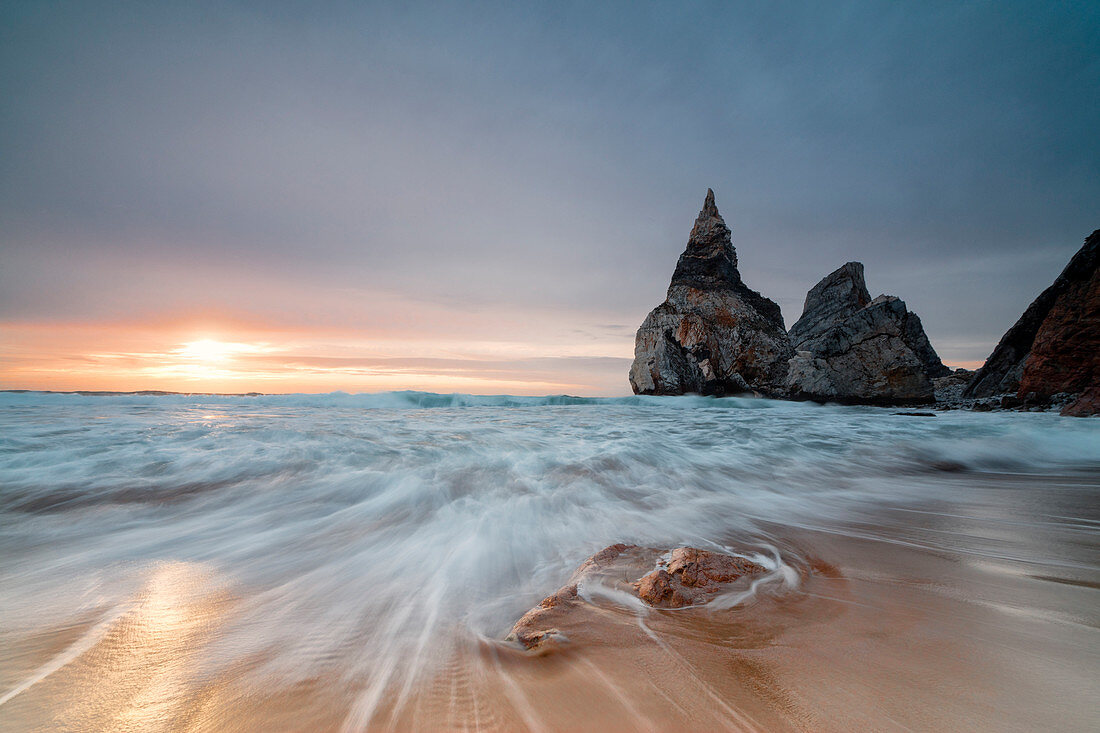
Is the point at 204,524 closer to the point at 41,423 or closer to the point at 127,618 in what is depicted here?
the point at 127,618

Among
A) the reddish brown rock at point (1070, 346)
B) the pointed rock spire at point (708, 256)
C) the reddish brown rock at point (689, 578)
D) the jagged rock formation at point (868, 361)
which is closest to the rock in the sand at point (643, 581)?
the reddish brown rock at point (689, 578)

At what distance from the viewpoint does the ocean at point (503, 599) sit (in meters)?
1.04

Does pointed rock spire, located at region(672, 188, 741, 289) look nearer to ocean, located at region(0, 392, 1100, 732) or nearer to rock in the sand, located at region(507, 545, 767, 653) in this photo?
ocean, located at region(0, 392, 1100, 732)

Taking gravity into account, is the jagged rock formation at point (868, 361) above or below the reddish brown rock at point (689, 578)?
above

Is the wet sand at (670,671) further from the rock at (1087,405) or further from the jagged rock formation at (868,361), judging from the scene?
the jagged rock formation at (868,361)

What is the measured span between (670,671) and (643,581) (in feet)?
1.55

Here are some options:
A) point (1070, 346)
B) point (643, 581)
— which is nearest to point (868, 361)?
point (1070, 346)

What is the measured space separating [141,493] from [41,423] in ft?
21.2

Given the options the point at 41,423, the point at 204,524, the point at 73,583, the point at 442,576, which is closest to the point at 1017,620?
the point at 442,576

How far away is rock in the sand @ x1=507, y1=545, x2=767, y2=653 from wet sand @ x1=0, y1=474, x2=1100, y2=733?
0.05 m

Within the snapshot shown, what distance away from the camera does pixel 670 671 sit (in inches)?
44.4

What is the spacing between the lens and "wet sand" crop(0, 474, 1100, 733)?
97 centimetres

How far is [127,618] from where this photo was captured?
1599mm

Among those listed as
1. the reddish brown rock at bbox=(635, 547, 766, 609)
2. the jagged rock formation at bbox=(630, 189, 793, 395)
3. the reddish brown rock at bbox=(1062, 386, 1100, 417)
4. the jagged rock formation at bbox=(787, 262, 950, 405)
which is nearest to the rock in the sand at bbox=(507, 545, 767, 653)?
the reddish brown rock at bbox=(635, 547, 766, 609)
